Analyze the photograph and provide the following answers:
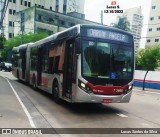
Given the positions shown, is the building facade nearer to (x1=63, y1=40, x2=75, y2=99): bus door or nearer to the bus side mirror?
(x1=63, y1=40, x2=75, y2=99): bus door

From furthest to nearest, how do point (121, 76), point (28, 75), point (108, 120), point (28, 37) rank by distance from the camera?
point (28, 37) → point (28, 75) → point (121, 76) → point (108, 120)

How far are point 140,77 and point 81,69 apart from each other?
23017 millimetres

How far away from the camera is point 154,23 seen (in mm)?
87625

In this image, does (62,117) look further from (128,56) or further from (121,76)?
(128,56)

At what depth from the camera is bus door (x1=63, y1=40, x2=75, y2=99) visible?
11.1 meters

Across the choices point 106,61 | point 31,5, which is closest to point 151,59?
point 106,61

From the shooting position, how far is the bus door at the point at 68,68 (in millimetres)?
11148

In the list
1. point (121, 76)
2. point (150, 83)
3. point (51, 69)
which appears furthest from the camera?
point (150, 83)

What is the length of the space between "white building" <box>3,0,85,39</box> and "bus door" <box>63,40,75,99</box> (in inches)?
2528

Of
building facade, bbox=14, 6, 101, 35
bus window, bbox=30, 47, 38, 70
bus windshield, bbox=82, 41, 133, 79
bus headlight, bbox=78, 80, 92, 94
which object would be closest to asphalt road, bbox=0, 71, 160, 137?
bus headlight, bbox=78, 80, 92, 94

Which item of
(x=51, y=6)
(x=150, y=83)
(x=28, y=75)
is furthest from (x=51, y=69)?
(x=51, y=6)

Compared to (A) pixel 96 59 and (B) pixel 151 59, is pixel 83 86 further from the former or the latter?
(B) pixel 151 59

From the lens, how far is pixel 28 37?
56.4m

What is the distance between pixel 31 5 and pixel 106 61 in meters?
76.5
